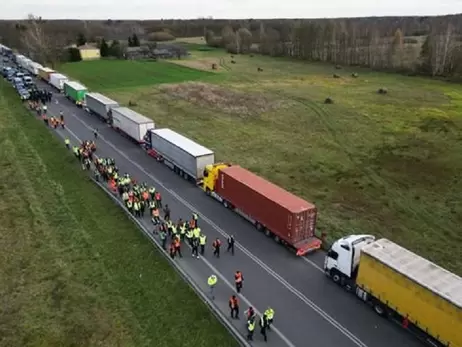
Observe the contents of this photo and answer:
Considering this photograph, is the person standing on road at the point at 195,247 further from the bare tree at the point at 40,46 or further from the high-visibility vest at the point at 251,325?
the bare tree at the point at 40,46

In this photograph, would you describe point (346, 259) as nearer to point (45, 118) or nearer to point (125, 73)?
point (45, 118)

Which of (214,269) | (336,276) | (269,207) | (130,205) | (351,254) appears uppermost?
(269,207)

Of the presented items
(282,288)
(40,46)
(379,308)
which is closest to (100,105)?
(282,288)

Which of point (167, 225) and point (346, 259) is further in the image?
point (167, 225)

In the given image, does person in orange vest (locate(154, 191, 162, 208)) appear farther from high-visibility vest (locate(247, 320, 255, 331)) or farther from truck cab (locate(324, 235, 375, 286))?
high-visibility vest (locate(247, 320, 255, 331))

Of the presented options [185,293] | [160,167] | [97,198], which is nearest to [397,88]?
[160,167]

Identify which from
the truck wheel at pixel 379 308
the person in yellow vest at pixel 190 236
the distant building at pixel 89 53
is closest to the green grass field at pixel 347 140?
the truck wheel at pixel 379 308
